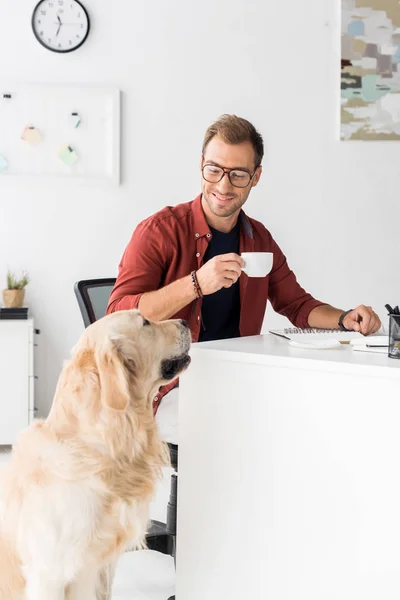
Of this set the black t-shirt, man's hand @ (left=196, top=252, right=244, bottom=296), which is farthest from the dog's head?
the black t-shirt

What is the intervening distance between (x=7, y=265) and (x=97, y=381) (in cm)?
280

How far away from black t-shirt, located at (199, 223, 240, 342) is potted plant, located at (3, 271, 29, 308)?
1961 mm

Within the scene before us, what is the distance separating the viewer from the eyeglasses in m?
2.20

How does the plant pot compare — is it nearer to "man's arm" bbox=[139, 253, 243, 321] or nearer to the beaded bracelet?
"man's arm" bbox=[139, 253, 243, 321]

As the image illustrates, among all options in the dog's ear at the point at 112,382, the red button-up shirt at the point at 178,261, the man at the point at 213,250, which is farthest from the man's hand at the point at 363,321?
the dog's ear at the point at 112,382

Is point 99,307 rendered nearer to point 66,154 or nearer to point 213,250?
point 213,250

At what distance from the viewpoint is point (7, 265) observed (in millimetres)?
4156

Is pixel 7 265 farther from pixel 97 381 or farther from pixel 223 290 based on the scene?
pixel 97 381

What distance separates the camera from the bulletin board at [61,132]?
4.11 meters

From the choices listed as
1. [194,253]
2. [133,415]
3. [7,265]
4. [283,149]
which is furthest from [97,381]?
[283,149]

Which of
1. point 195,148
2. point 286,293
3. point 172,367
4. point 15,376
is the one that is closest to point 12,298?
point 15,376

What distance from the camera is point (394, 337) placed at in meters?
1.58

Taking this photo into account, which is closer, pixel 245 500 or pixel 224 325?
pixel 245 500

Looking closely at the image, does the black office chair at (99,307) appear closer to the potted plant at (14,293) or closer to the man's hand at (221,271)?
the man's hand at (221,271)
